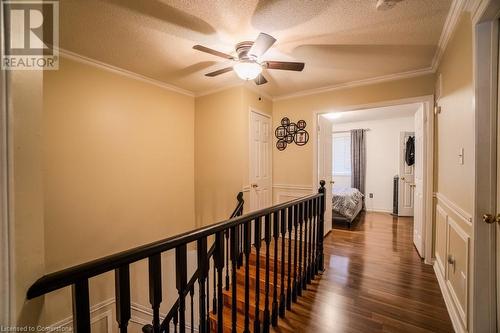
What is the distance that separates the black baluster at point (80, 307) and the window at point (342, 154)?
6.45 meters

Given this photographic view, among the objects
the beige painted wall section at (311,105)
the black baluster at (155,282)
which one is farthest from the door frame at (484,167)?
the black baluster at (155,282)

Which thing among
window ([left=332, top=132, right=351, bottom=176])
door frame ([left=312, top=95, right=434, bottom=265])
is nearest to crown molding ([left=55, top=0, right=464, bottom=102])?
door frame ([left=312, top=95, right=434, bottom=265])

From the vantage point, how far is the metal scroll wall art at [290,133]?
357cm

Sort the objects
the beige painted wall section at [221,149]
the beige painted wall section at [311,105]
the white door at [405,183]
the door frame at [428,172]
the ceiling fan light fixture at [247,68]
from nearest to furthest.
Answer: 1. the ceiling fan light fixture at [247,68]
2. the door frame at [428,172]
3. the beige painted wall section at [311,105]
4. the beige painted wall section at [221,149]
5. the white door at [405,183]

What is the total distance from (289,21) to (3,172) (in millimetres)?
1957

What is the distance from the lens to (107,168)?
259cm

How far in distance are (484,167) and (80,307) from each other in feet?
6.95

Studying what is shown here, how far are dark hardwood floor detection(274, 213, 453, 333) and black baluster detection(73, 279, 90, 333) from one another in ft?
4.68

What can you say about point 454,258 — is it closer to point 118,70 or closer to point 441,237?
point 441,237

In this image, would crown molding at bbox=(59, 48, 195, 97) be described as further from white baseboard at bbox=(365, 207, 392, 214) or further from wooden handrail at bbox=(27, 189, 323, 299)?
white baseboard at bbox=(365, 207, 392, 214)

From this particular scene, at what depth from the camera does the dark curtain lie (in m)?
5.86

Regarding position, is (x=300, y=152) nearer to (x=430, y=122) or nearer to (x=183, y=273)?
(x=430, y=122)

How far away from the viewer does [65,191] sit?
2.25m

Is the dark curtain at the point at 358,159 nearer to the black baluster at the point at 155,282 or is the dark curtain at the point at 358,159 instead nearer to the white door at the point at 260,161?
the white door at the point at 260,161
